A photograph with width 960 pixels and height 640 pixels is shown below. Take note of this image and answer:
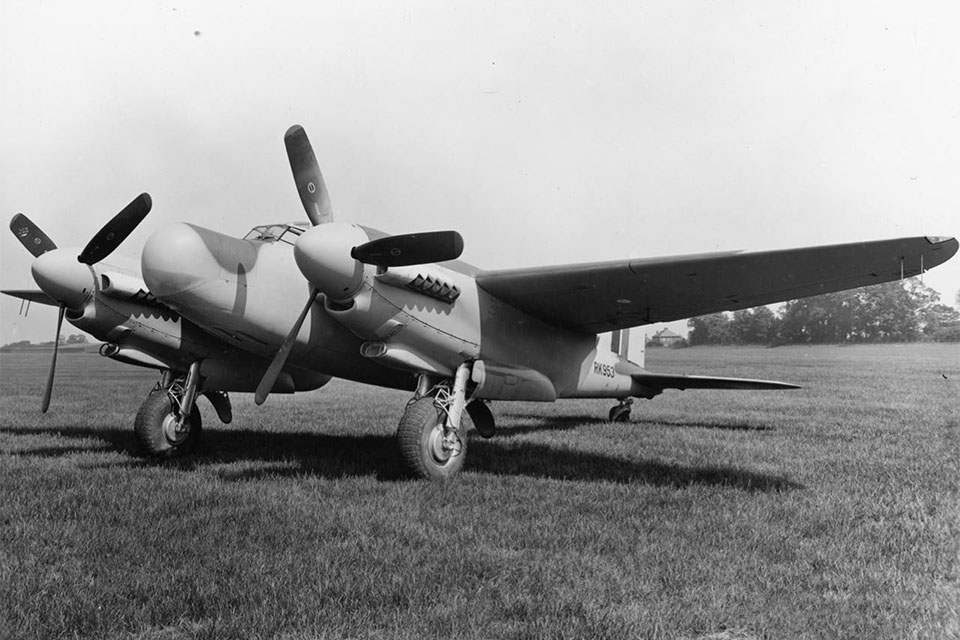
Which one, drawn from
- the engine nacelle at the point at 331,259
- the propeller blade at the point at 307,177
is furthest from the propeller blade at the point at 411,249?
the propeller blade at the point at 307,177

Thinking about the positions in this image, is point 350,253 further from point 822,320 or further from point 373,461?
point 822,320

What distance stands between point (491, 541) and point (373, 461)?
354 centimetres

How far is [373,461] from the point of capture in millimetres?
7727

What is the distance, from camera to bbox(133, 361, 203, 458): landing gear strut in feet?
25.4

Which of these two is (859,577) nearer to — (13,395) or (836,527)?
(836,527)

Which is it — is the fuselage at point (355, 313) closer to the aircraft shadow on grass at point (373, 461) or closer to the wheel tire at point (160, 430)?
the aircraft shadow on grass at point (373, 461)

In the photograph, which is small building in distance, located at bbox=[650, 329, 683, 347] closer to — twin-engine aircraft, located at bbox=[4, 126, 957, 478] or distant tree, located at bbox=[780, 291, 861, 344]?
distant tree, located at bbox=[780, 291, 861, 344]

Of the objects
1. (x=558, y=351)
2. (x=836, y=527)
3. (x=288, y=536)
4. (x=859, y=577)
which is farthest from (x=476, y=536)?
(x=558, y=351)

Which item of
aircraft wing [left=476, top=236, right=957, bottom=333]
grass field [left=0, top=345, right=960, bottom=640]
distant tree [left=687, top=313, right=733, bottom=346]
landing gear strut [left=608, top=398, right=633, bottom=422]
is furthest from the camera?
distant tree [left=687, top=313, right=733, bottom=346]

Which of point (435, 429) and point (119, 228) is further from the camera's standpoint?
point (119, 228)

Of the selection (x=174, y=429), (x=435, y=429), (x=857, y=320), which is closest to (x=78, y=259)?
(x=174, y=429)

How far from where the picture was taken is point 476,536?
4555mm

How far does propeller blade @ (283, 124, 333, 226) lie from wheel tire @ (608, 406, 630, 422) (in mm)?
7582

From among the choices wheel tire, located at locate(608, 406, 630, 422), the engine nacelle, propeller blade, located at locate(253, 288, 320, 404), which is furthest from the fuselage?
wheel tire, located at locate(608, 406, 630, 422)
